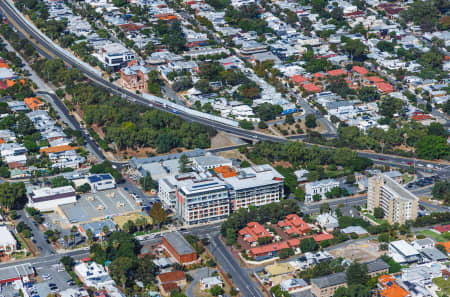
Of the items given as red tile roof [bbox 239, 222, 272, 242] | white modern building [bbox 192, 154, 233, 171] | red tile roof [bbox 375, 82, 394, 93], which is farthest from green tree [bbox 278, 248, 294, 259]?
red tile roof [bbox 375, 82, 394, 93]

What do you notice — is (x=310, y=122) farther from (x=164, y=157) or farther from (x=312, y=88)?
(x=164, y=157)

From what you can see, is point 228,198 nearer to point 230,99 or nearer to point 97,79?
point 230,99

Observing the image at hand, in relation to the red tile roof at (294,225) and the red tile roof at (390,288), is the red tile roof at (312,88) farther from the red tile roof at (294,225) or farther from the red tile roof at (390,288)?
the red tile roof at (390,288)

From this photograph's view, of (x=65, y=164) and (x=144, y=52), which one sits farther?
(x=144, y=52)

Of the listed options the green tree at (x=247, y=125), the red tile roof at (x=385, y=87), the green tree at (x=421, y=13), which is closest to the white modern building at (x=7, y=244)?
the green tree at (x=247, y=125)

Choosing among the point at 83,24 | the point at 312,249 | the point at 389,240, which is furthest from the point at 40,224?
the point at 83,24

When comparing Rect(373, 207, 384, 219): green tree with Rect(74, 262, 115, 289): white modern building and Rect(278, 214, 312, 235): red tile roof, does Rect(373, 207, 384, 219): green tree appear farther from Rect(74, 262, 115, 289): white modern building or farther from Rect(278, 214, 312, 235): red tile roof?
Rect(74, 262, 115, 289): white modern building
